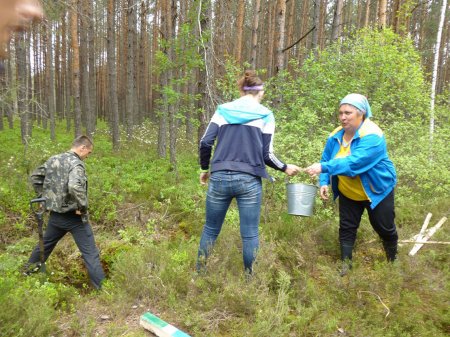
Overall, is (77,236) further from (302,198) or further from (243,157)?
(302,198)

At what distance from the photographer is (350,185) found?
12.0 feet

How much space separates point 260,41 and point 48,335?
2236 centimetres

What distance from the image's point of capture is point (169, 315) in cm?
302

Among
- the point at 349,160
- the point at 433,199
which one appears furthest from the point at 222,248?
the point at 433,199

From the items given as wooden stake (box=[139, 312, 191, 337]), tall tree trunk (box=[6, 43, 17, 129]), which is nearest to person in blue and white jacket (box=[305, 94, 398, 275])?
wooden stake (box=[139, 312, 191, 337])

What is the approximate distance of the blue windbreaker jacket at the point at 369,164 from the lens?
11.0ft

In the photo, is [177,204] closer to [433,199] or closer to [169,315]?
[169,315]

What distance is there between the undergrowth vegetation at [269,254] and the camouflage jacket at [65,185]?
797mm

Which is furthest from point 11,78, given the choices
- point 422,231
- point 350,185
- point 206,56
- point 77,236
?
point 422,231

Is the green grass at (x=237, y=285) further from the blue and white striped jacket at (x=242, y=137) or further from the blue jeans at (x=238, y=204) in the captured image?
the blue and white striped jacket at (x=242, y=137)

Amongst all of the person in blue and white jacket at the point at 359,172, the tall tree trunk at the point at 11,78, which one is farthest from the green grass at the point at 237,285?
the tall tree trunk at the point at 11,78

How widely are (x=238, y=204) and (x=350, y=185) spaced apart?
128cm

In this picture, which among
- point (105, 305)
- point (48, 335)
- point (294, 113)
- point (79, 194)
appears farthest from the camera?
point (294, 113)

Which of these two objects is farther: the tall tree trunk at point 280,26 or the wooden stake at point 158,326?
the tall tree trunk at point 280,26
